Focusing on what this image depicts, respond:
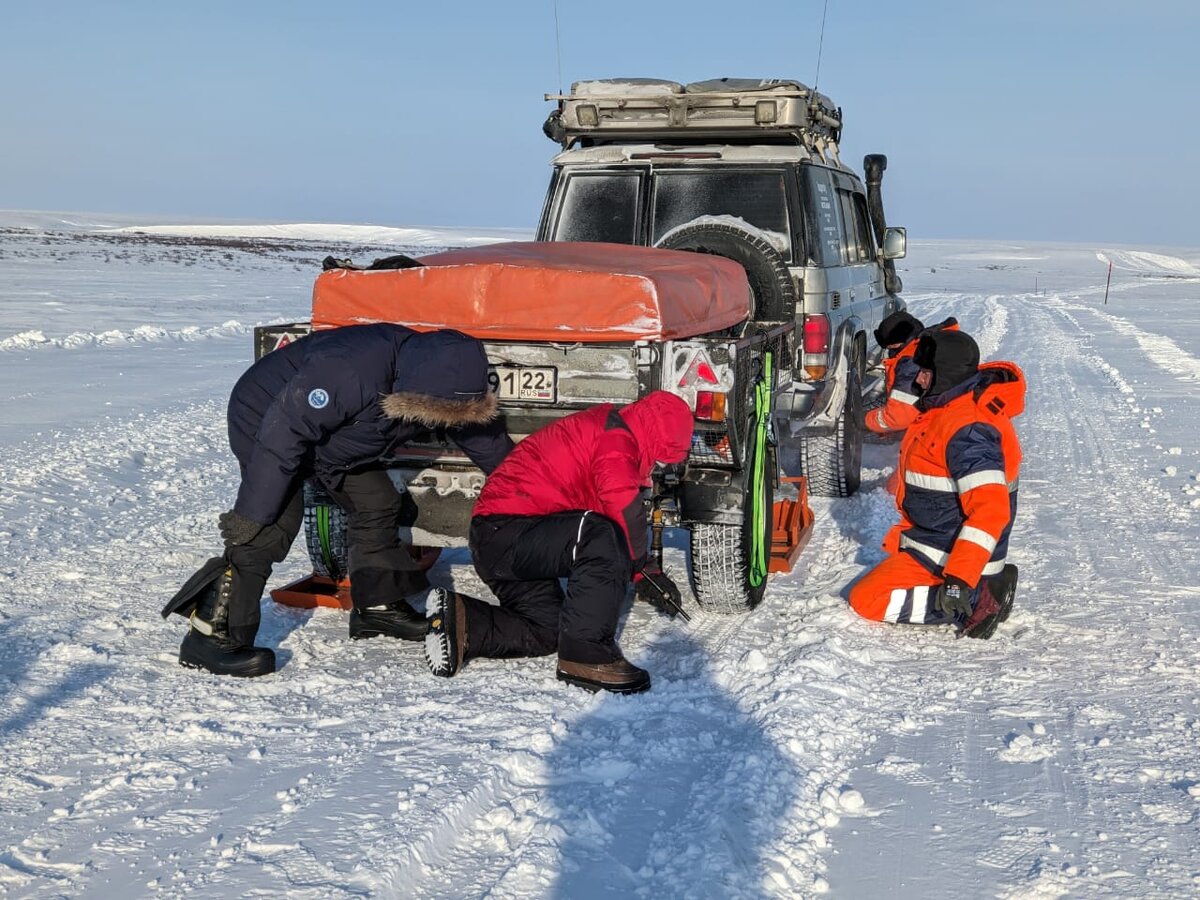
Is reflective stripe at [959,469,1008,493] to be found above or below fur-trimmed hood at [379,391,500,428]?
below

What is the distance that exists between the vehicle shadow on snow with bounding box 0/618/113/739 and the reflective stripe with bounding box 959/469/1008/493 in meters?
3.41

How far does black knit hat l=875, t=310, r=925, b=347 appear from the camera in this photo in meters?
6.08

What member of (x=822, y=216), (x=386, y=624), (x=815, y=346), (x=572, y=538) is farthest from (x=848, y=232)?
(x=386, y=624)

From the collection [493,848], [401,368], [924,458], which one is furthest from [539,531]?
[924,458]

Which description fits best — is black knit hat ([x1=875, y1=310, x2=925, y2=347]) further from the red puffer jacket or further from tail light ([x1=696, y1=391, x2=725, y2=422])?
the red puffer jacket

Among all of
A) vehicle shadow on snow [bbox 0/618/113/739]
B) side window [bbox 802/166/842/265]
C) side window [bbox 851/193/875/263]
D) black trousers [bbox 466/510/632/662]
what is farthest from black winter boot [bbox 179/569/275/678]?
side window [bbox 851/193/875/263]

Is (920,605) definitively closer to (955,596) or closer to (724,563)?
(955,596)

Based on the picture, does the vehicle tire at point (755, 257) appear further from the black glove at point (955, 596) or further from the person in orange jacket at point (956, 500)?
the black glove at point (955, 596)

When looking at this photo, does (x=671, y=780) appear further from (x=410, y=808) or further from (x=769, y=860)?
(x=410, y=808)

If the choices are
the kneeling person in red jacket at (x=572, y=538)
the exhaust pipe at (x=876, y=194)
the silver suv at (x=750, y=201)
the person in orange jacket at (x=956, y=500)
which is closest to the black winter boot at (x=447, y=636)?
the kneeling person in red jacket at (x=572, y=538)

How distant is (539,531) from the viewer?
4.18m

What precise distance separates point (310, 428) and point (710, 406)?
1.51 meters

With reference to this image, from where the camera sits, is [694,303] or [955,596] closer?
[955,596]

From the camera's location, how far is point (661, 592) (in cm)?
494
